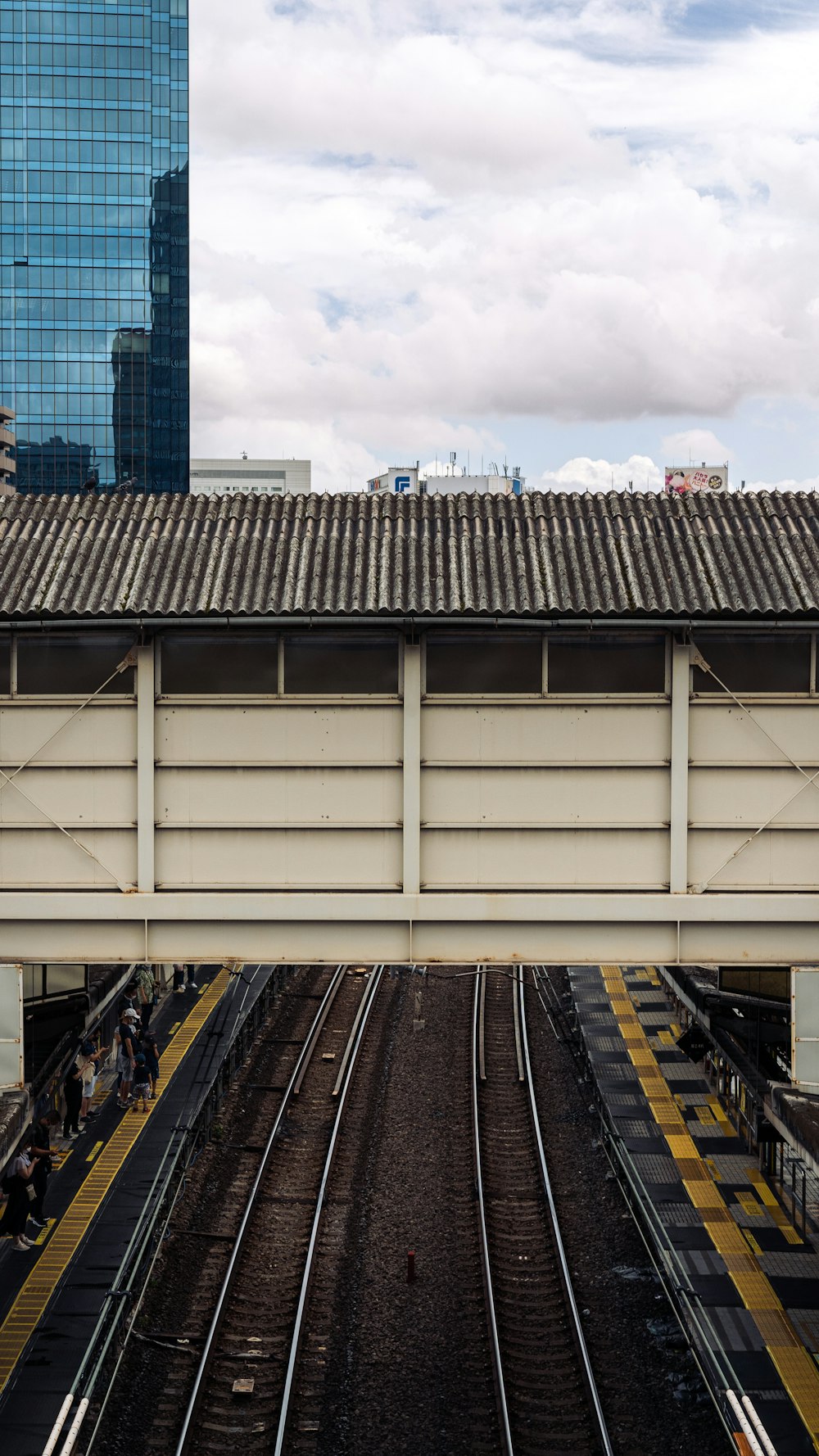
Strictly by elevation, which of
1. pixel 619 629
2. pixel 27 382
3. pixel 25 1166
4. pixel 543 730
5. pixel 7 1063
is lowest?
pixel 25 1166

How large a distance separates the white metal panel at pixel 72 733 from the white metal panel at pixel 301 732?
38cm

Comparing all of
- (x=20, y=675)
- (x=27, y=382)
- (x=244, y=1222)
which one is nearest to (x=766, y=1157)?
(x=244, y=1222)

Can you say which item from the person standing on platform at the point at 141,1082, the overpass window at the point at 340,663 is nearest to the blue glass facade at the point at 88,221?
the person standing on platform at the point at 141,1082

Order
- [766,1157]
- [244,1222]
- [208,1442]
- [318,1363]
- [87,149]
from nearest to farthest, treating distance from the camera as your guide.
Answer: [208,1442] < [318,1363] < [244,1222] < [766,1157] < [87,149]

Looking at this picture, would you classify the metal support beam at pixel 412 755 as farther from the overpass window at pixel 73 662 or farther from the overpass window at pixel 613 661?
the overpass window at pixel 73 662

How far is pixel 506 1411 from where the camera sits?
1413 cm

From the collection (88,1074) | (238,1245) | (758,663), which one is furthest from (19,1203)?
(758,663)

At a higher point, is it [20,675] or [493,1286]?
[20,675]

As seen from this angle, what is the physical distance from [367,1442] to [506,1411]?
150 centimetres

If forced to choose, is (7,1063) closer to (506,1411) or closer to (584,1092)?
(506,1411)

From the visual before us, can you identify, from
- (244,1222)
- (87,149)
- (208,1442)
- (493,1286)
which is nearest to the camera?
(208,1442)

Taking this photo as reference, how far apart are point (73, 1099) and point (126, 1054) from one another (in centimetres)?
221

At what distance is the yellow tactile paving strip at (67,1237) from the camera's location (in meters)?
15.7

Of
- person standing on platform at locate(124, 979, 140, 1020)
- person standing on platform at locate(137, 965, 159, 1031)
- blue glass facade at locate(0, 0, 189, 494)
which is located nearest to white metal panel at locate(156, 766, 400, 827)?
person standing on platform at locate(124, 979, 140, 1020)
